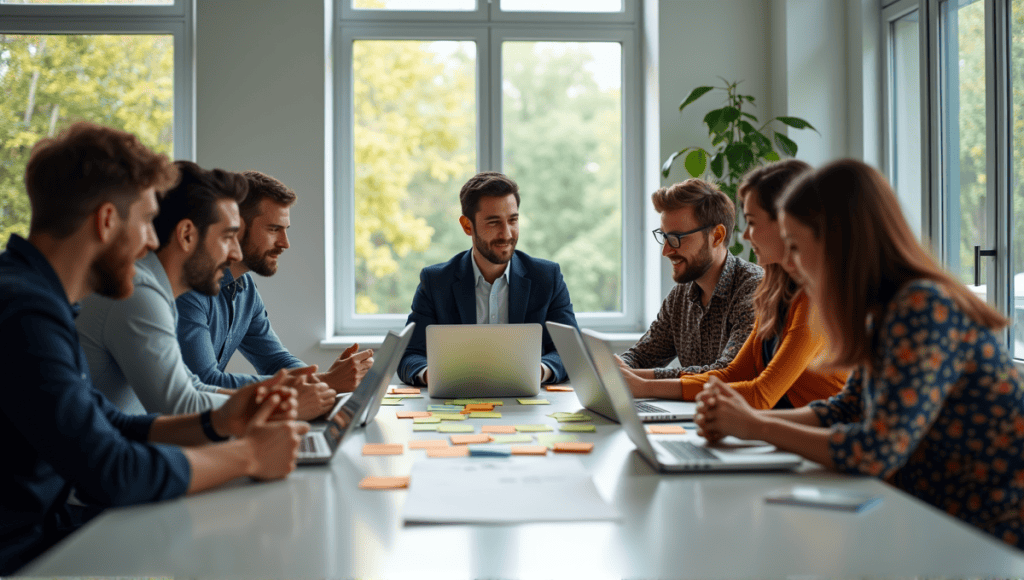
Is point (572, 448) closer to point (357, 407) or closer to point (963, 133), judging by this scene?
point (357, 407)

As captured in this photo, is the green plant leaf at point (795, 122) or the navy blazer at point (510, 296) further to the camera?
the green plant leaf at point (795, 122)

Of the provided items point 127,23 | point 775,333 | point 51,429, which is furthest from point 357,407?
point 127,23

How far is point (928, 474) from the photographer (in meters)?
1.37

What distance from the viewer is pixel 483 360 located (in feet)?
7.27

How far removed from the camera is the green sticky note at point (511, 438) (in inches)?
63.1

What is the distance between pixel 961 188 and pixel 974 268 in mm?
382

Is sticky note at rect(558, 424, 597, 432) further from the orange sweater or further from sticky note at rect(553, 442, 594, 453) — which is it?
the orange sweater

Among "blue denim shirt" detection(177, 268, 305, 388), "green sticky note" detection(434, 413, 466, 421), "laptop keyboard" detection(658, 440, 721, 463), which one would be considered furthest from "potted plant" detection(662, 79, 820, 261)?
"laptop keyboard" detection(658, 440, 721, 463)

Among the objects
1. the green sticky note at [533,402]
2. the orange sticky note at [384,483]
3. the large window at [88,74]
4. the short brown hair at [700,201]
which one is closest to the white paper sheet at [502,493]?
the orange sticky note at [384,483]

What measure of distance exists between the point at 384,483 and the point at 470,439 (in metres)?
0.38

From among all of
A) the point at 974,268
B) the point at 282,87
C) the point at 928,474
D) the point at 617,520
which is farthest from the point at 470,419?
the point at 282,87

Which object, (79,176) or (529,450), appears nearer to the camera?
(79,176)

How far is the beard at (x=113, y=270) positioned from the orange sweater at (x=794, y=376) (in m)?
1.37

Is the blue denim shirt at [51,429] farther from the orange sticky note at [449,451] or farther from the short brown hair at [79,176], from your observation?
the orange sticky note at [449,451]
